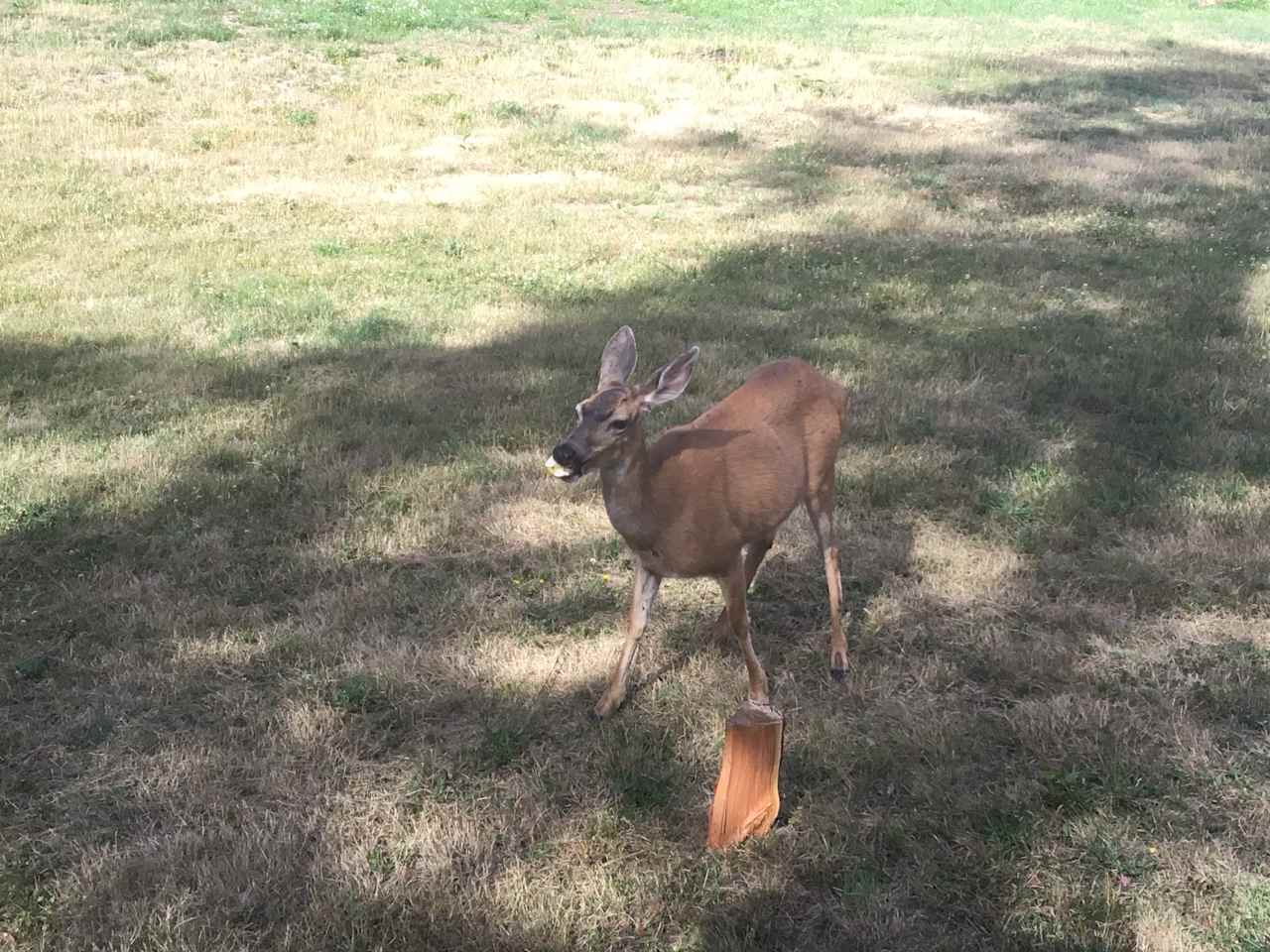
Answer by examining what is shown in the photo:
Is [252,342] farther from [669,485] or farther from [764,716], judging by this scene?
[764,716]

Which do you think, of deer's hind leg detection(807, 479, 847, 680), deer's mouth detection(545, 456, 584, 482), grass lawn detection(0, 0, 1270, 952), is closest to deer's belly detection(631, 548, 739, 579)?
deer's mouth detection(545, 456, 584, 482)

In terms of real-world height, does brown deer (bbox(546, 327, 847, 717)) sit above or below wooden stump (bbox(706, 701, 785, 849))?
above

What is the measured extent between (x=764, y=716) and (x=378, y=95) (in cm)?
1722

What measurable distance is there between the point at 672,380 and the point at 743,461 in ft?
2.41

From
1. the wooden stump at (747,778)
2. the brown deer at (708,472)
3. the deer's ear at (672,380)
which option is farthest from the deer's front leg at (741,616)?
the deer's ear at (672,380)

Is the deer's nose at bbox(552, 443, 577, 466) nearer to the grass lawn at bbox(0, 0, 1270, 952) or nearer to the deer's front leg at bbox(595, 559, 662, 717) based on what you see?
the deer's front leg at bbox(595, 559, 662, 717)

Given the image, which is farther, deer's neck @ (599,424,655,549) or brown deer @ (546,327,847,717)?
deer's neck @ (599,424,655,549)

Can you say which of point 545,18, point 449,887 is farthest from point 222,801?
point 545,18

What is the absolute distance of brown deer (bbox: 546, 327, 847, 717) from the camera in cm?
433

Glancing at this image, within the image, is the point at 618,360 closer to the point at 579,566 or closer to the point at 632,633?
the point at 632,633

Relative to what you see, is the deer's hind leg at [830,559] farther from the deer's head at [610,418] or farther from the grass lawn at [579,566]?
the deer's head at [610,418]

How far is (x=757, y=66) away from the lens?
23.3m

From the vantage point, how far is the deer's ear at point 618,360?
182 inches

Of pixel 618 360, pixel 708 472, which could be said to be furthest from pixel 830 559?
pixel 618 360
